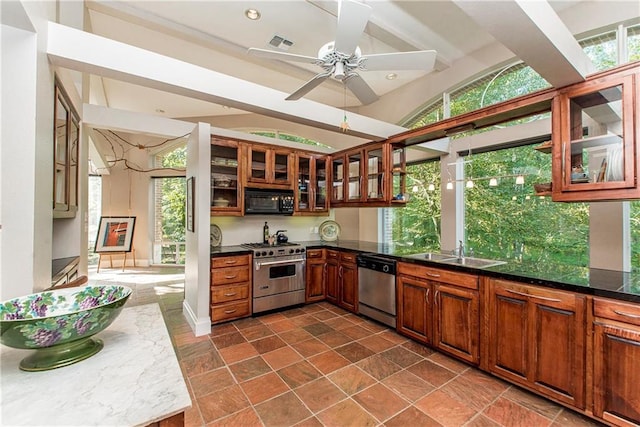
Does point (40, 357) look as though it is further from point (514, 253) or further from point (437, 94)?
point (437, 94)

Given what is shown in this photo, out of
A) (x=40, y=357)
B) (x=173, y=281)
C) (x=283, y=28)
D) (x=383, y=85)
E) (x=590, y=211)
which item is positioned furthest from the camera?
(x=173, y=281)

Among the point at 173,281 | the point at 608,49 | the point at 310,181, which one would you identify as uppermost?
the point at 608,49

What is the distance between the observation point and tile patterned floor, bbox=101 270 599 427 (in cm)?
188

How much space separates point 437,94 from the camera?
4.02 metres

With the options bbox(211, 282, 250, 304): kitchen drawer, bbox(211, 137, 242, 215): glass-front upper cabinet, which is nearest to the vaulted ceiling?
bbox(211, 137, 242, 215): glass-front upper cabinet

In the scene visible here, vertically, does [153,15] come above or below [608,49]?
above

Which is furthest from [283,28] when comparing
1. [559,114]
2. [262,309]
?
[262,309]

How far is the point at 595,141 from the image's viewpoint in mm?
2016

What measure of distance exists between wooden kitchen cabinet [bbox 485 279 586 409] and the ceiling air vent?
10.6 ft

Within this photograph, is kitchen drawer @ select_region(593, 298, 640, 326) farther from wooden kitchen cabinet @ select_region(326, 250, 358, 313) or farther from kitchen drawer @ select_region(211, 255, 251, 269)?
kitchen drawer @ select_region(211, 255, 251, 269)

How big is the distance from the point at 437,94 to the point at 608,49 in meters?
1.73

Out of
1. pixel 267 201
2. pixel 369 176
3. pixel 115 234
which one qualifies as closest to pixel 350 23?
pixel 369 176

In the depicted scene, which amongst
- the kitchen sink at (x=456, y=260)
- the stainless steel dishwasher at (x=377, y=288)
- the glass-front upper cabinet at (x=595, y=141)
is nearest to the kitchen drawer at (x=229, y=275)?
the stainless steel dishwasher at (x=377, y=288)

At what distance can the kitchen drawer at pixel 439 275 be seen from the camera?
246cm
